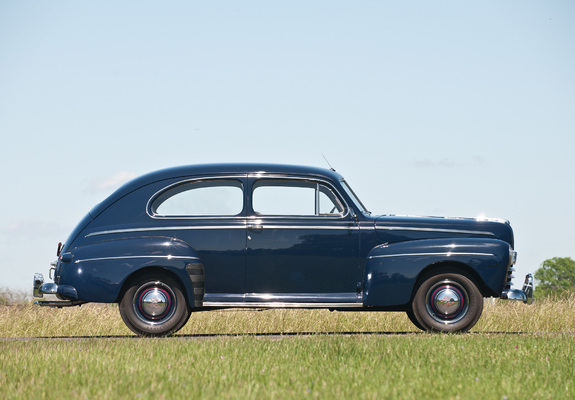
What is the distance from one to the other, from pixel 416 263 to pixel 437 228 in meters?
0.66

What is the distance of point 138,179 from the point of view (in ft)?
30.1

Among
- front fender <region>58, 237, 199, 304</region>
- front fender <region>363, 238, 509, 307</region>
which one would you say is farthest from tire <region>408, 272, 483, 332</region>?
front fender <region>58, 237, 199, 304</region>

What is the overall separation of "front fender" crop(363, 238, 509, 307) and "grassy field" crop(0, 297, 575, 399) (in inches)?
25.9

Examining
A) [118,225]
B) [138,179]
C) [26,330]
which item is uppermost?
[138,179]

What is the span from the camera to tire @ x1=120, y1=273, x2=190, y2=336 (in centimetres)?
873

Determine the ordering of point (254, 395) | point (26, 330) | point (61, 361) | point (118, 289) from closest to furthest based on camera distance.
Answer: point (254, 395) → point (61, 361) → point (118, 289) → point (26, 330)

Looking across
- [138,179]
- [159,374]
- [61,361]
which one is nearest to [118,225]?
[138,179]

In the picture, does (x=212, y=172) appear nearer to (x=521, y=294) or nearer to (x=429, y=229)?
(x=429, y=229)

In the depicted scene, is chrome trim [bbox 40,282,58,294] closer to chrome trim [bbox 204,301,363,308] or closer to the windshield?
chrome trim [bbox 204,301,363,308]

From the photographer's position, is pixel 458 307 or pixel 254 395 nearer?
pixel 254 395

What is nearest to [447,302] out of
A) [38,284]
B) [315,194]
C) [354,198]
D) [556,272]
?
[354,198]

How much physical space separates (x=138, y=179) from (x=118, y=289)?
1.46 m

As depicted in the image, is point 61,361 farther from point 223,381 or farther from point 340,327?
point 340,327

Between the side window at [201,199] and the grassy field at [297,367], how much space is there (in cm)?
166
